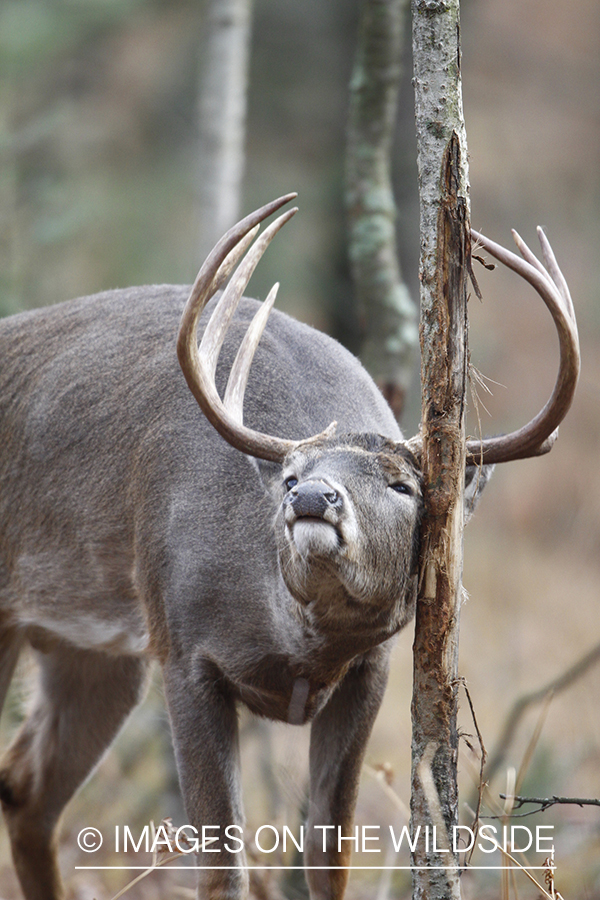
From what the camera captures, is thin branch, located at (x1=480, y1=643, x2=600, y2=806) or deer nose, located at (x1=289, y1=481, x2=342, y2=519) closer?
deer nose, located at (x1=289, y1=481, x2=342, y2=519)

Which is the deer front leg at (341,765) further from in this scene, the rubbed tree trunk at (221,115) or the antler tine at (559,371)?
the rubbed tree trunk at (221,115)

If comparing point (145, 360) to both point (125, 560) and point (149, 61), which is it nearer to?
point (125, 560)

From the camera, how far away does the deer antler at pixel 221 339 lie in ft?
11.8

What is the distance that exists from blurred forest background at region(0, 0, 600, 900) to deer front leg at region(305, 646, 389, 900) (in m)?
0.28

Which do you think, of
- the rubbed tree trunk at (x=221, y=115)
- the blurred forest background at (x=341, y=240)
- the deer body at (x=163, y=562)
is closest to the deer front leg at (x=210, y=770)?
the deer body at (x=163, y=562)

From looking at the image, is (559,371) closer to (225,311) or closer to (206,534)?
(225,311)

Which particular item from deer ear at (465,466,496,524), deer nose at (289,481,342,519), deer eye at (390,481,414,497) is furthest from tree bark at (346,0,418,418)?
deer nose at (289,481,342,519)

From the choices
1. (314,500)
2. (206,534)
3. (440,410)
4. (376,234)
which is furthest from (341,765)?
(376,234)

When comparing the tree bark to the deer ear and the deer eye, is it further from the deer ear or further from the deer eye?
the deer eye

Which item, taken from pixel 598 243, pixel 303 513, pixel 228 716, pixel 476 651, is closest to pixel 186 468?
pixel 228 716

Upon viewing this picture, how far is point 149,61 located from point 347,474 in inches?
530

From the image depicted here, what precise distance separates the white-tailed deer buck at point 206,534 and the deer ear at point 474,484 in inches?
4.0

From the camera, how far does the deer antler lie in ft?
11.8

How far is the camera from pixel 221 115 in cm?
685
